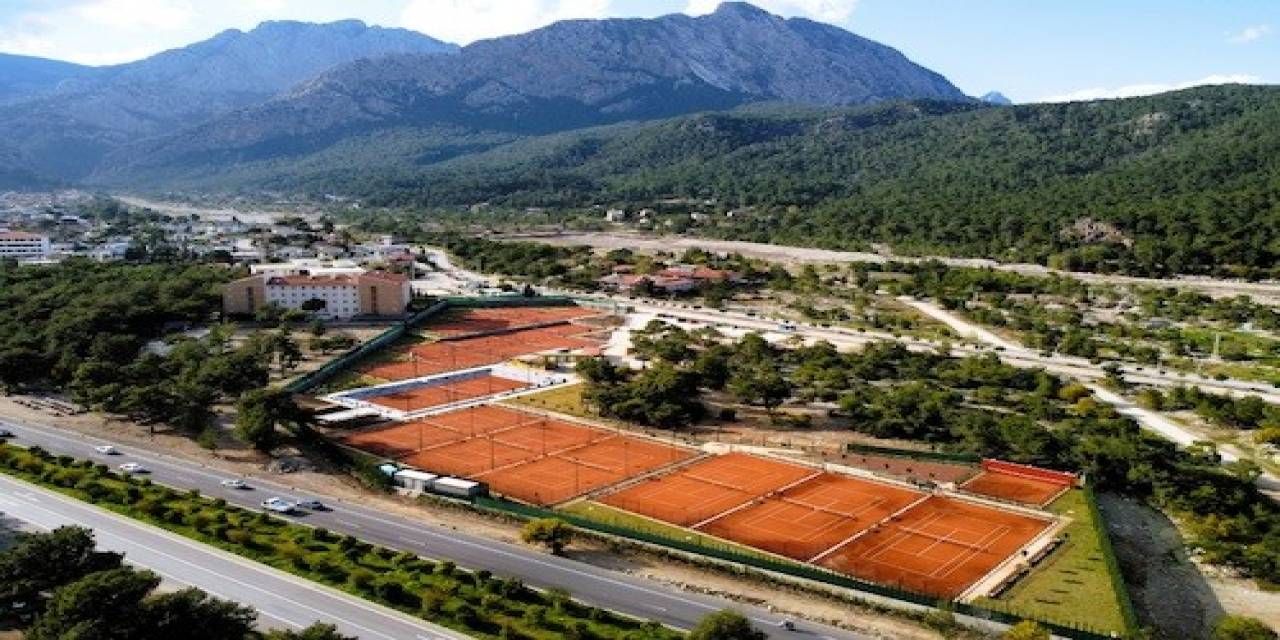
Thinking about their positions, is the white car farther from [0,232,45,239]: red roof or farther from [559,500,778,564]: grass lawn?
[0,232,45,239]: red roof

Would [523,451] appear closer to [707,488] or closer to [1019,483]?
Answer: [707,488]

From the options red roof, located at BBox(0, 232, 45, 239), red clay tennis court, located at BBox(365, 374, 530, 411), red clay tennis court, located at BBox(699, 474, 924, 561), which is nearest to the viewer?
red clay tennis court, located at BBox(699, 474, 924, 561)

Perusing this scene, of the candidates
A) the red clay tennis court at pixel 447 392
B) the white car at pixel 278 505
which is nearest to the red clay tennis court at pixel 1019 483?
the white car at pixel 278 505

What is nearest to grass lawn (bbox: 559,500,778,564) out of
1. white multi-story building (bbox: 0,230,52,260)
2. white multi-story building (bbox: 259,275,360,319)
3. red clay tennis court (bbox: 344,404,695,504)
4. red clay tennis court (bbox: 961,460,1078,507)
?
red clay tennis court (bbox: 344,404,695,504)

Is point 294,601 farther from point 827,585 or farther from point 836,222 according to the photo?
point 836,222

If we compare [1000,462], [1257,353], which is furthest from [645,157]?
[1000,462]

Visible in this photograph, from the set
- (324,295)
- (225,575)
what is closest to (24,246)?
(324,295)
